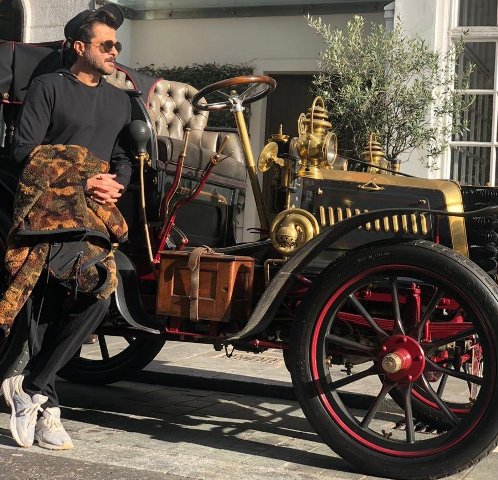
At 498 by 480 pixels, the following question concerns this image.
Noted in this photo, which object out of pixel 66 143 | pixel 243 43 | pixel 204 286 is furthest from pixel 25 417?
→ pixel 243 43

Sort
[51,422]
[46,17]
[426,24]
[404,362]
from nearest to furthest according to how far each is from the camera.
→ [404,362] → [51,422] → [426,24] → [46,17]

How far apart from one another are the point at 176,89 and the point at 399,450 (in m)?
2.96

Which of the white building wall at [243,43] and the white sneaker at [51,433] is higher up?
the white building wall at [243,43]

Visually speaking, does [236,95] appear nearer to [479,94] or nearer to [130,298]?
[130,298]

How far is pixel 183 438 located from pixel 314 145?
145 cm

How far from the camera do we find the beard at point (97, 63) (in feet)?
13.5

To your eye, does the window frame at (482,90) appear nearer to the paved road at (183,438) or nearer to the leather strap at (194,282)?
the paved road at (183,438)

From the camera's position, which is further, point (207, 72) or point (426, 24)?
point (207, 72)

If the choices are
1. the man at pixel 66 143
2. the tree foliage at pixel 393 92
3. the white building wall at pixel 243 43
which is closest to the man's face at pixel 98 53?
the man at pixel 66 143

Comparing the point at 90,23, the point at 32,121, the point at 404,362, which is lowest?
the point at 404,362

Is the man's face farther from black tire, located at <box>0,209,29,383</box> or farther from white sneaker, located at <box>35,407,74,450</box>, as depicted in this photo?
white sneaker, located at <box>35,407,74,450</box>

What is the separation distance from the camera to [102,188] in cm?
394

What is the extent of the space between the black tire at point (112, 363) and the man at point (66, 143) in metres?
1.31

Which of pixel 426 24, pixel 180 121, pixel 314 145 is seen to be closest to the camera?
pixel 314 145
